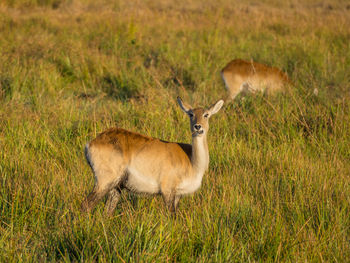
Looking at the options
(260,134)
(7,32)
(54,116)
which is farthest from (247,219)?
(7,32)

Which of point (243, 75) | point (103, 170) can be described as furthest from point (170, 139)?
point (243, 75)

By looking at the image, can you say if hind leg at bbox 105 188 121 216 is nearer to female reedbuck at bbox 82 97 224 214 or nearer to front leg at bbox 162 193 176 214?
female reedbuck at bbox 82 97 224 214

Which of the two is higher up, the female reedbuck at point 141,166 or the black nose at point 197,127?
the black nose at point 197,127

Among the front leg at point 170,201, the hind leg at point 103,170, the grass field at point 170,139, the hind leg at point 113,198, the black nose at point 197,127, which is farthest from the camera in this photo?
the black nose at point 197,127

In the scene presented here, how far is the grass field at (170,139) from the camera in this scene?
10.4 ft

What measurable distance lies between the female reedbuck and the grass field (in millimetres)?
145

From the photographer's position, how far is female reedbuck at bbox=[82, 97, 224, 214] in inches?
150

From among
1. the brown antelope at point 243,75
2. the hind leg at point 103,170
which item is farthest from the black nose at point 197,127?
the brown antelope at point 243,75

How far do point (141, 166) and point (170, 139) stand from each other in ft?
5.02

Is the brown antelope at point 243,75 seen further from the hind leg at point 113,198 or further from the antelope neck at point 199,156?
the hind leg at point 113,198

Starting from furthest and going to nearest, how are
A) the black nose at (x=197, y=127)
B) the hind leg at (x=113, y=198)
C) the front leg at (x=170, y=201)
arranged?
the black nose at (x=197, y=127) → the hind leg at (x=113, y=198) → the front leg at (x=170, y=201)

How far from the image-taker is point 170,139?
18.0 feet

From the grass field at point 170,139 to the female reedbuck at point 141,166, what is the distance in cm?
14

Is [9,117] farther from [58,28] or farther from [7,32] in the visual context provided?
[58,28]
